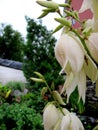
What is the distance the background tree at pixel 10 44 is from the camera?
14.2 metres

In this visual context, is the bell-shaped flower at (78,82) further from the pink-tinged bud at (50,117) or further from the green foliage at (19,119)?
the green foliage at (19,119)

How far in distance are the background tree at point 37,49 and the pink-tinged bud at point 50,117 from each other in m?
5.39

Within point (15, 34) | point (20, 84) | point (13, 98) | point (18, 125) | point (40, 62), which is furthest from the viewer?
point (15, 34)

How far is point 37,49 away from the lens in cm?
642

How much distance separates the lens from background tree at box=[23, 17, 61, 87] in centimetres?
616

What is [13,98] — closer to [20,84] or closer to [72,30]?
[20,84]

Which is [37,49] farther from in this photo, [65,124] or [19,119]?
[65,124]

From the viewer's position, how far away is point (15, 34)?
48.3ft

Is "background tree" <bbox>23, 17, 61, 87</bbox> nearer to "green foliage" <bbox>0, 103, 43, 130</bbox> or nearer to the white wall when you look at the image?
"green foliage" <bbox>0, 103, 43, 130</bbox>

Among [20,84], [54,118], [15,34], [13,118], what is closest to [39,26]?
[20,84]

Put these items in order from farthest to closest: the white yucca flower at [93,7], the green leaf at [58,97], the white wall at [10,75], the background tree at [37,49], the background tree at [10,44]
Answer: the background tree at [10,44]
the white wall at [10,75]
the background tree at [37,49]
the green leaf at [58,97]
the white yucca flower at [93,7]

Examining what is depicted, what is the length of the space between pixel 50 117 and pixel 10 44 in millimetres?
14011

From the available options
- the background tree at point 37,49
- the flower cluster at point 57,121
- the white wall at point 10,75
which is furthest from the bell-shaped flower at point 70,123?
the white wall at point 10,75

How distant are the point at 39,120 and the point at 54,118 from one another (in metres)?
2.51
